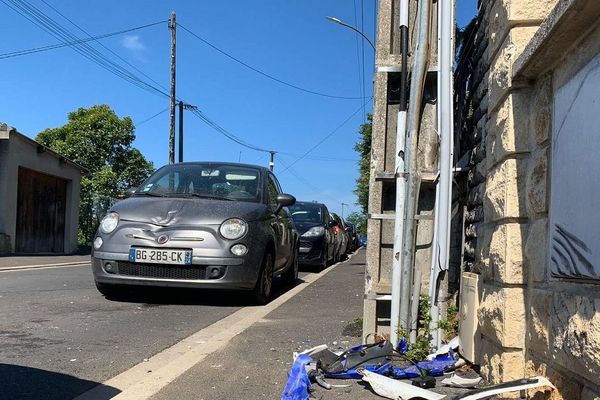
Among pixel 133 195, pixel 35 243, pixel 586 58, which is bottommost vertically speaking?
pixel 35 243

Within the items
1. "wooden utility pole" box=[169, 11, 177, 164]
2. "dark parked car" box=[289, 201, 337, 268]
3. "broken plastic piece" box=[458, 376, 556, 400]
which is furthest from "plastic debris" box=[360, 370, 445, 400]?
"wooden utility pole" box=[169, 11, 177, 164]

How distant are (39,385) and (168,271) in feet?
9.19

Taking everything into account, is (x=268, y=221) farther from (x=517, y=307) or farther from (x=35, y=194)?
(x=35, y=194)

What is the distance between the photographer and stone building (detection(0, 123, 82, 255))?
17.5m

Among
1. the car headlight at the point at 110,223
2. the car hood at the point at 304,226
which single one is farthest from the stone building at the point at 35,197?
the car headlight at the point at 110,223

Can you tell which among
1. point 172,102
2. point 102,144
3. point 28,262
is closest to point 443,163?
point 28,262

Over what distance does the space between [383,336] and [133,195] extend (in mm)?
3968

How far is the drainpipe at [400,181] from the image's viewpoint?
425 centimetres

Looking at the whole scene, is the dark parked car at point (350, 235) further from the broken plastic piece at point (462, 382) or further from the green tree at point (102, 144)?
the broken plastic piece at point (462, 382)

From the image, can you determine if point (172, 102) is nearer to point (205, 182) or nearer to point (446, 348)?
point (205, 182)

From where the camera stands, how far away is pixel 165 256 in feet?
20.6

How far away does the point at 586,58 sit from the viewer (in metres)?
2.43

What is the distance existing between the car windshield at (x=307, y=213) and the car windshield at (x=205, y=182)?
655cm

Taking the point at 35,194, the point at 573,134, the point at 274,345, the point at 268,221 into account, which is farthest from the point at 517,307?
the point at 35,194
